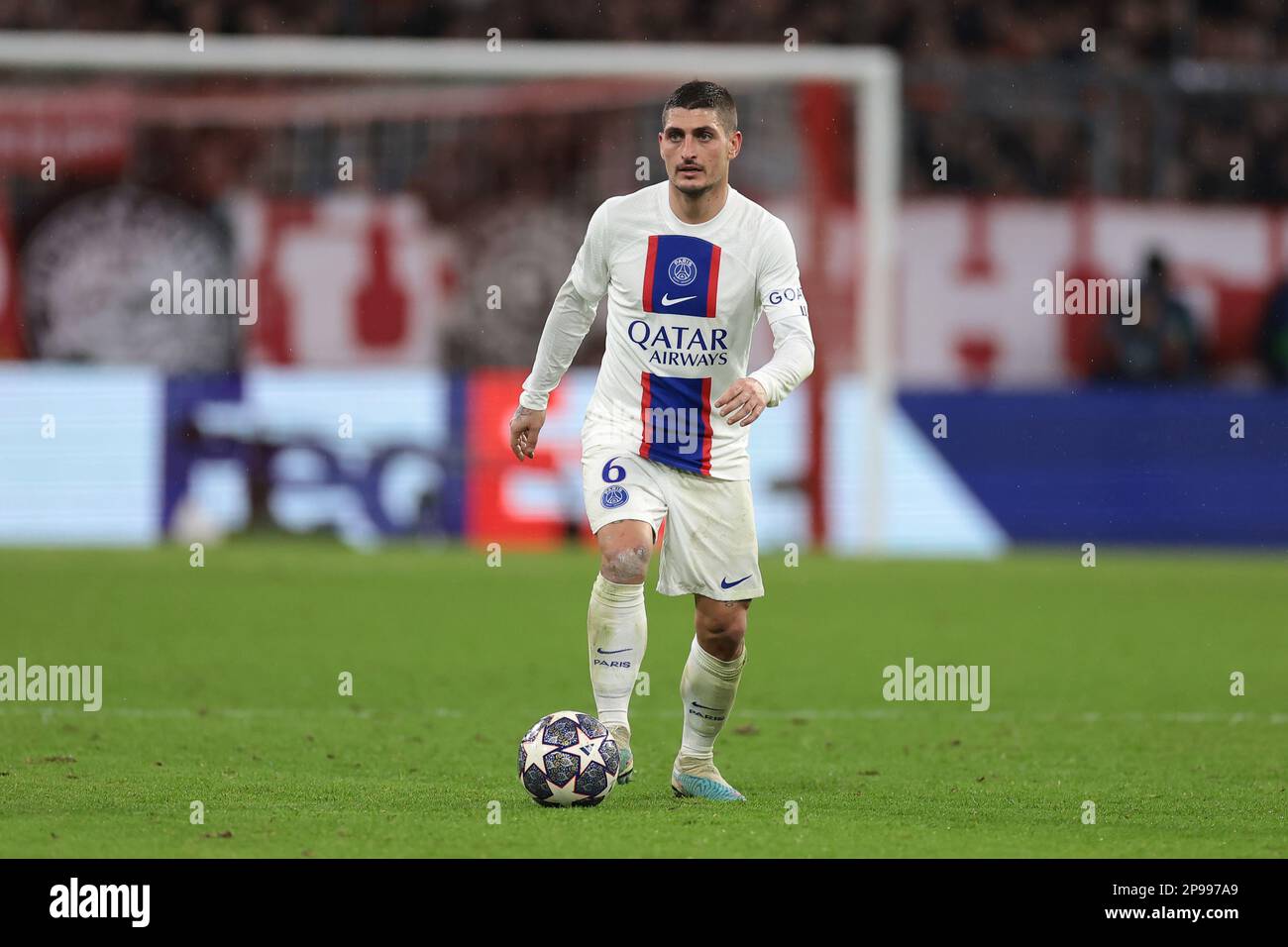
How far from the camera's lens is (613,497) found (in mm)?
6840

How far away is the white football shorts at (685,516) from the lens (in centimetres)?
684

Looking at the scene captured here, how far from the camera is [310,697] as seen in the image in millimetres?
9625

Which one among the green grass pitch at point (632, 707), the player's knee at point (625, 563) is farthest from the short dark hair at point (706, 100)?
the green grass pitch at point (632, 707)

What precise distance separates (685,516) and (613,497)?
238 mm

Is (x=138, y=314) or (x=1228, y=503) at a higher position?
(x=138, y=314)

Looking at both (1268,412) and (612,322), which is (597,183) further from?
(612,322)

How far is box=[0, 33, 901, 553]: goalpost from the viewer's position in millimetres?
16531

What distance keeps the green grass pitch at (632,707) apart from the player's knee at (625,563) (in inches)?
27.8

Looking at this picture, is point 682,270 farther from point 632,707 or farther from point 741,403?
point 632,707

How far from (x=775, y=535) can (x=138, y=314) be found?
5564 millimetres

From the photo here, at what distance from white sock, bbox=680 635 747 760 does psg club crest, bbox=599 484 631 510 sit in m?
0.54

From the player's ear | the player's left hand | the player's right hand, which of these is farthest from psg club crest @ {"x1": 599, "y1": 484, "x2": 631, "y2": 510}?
the player's ear
